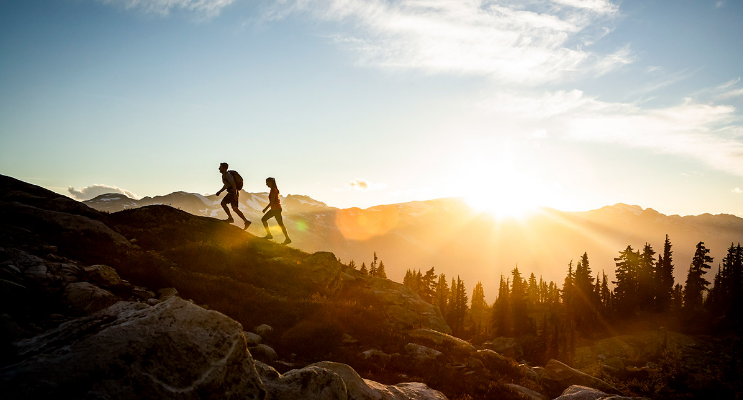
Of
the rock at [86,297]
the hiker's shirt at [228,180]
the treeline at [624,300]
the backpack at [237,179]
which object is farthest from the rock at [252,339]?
the treeline at [624,300]

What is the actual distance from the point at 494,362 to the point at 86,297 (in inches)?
643

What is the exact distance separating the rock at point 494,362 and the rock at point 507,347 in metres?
52.2

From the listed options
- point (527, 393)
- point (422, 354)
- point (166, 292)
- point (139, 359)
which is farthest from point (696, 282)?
point (139, 359)

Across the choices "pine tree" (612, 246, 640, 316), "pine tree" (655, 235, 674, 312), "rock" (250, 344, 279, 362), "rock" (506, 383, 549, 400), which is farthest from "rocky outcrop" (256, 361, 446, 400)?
"pine tree" (612, 246, 640, 316)

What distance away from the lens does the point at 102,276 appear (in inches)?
427

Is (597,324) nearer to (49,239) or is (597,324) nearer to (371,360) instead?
(371,360)

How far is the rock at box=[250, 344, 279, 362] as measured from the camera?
35.7 ft

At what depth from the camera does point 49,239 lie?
43.2 feet

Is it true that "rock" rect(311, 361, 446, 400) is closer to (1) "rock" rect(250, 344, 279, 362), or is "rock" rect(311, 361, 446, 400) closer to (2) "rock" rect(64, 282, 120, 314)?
(1) "rock" rect(250, 344, 279, 362)

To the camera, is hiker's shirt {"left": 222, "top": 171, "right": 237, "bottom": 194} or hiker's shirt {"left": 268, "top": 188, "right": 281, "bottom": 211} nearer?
hiker's shirt {"left": 222, "top": 171, "right": 237, "bottom": 194}

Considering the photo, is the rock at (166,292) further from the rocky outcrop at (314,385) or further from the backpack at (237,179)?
the backpack at (237,179)

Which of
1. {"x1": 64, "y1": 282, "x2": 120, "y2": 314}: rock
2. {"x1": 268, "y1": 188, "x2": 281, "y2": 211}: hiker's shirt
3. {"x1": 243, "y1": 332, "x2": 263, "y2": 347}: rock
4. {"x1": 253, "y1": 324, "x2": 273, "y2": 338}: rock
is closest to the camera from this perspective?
{"x1": 64, "y1": 282, "x2": 120, "y2": 314}: rock

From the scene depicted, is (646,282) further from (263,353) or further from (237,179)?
(263,353)

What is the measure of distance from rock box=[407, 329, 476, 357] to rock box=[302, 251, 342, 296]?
5.67m
